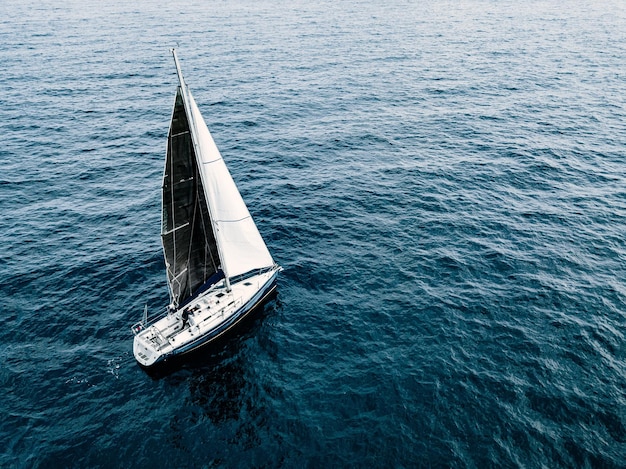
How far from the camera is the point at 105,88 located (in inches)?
3989

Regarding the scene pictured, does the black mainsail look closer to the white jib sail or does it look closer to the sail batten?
the sail batten

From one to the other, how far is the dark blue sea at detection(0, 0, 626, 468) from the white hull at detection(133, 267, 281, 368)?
1.65 meters

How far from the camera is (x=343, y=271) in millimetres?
49281

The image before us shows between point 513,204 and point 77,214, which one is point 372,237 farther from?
point 77,214

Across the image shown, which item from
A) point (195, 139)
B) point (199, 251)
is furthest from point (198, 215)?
point (195, 139)

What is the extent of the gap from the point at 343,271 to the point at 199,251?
1584cm

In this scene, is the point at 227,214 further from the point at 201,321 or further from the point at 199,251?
the point at 201,321

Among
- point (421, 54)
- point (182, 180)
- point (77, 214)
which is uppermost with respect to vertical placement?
point (182, 180)

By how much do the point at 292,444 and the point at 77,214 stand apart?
145 feet

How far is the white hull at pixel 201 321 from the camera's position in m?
38.5

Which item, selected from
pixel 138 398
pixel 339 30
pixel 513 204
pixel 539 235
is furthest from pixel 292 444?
pixel 339 30

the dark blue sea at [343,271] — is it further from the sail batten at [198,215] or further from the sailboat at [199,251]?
the sail batten at [198,215]

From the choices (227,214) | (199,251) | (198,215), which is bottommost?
(199,251)

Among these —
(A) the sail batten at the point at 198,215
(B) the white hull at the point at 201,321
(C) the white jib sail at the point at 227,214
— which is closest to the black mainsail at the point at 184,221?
(A) the sail batten at the point at 198,215
